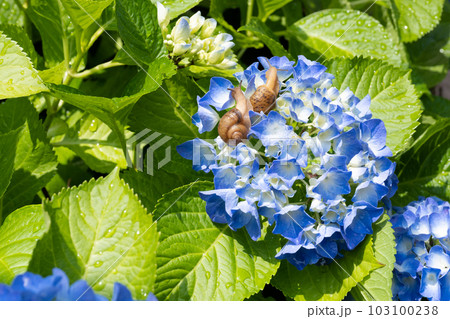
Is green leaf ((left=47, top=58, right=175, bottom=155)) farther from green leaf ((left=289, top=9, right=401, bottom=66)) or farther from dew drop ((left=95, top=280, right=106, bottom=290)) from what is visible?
green leaf ((left=289, top=9, right=401, bottom=66))

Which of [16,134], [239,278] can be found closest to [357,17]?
[239,278]

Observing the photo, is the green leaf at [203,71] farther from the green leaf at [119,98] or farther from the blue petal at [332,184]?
the blue petal at [332,184]

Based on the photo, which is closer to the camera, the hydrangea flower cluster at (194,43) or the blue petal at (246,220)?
the blue petal at (246,220)

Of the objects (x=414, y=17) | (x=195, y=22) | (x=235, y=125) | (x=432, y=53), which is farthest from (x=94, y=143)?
(x=432, y=53)

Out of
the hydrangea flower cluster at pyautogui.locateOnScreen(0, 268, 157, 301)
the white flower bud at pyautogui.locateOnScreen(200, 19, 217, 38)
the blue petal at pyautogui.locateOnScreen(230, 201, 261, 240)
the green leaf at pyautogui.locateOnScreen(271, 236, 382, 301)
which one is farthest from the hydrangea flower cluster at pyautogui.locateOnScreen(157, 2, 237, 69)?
the hydrangea flower cluster at pyautogui.locateOnScreen(0, 268, 157, 301)

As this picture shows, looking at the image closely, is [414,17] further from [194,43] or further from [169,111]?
[169,111]

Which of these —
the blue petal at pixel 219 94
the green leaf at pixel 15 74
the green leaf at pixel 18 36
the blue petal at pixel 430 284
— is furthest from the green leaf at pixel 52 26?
the blue petal at pixel 430 284

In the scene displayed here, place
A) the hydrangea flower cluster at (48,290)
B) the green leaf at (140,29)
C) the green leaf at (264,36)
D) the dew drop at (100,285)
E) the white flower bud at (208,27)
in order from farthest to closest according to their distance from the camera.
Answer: the green leaf at (264,36) → the white flower bud at (208,27) → the green leaf at (140,29) → the dew drop at (100,285) → the hydrangea flower cluster at (48,290)
